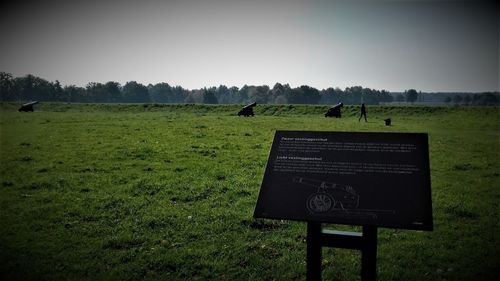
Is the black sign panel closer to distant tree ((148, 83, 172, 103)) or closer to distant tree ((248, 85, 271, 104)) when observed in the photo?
distant tree ((248, 85, 271, 104))

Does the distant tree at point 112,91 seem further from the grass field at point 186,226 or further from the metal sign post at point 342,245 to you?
the metal sign post at point 342,245

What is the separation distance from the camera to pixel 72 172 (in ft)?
42.5

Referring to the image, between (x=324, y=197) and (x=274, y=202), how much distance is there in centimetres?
67

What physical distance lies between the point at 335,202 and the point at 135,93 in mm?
145834

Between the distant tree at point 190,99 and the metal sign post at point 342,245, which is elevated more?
the distant tree at point 190,99

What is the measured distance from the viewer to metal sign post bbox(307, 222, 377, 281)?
5.00 meters

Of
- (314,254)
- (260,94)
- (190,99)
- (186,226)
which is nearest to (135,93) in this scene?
(190,99)

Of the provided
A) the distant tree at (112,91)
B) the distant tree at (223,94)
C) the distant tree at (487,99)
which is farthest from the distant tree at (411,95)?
the distant tree at (112,91)

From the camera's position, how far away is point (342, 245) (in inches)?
203

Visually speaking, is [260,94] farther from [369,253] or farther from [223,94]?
[369,253]


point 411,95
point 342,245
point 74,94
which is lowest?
point 342,245

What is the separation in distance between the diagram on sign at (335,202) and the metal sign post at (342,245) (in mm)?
286

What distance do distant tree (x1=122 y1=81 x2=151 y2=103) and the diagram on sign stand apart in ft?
469

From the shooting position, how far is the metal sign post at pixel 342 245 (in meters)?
5.00
